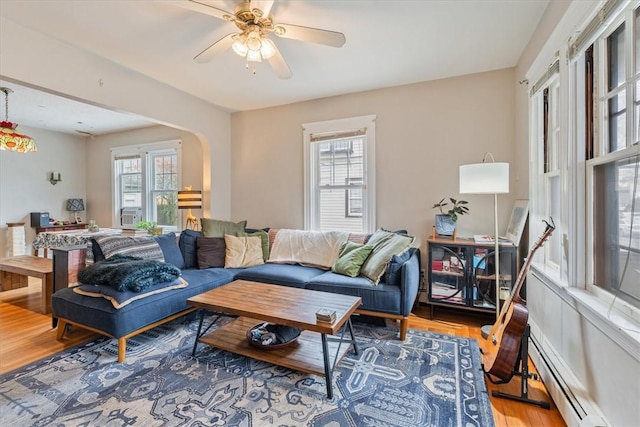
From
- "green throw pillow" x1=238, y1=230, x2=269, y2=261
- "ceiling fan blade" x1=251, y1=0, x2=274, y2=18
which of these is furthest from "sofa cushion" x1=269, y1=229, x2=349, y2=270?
"ceiling fan blade" x1=251, y1=0, x2=274, y2=18

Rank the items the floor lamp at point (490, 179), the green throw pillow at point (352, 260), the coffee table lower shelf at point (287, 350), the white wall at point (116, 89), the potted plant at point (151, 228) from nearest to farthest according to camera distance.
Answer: the coffee table lower shelf at point (287, 350) → the white wall at point (116, 89) → the floor lamp at point (490, 179) → the green throw pillow at point (352, 260) → the potted plant at point (151, 228)

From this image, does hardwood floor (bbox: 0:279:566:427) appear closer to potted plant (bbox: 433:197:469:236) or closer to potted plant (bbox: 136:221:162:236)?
potted plant (bbox: 433:197:469:236)

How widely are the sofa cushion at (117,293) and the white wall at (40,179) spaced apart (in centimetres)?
437

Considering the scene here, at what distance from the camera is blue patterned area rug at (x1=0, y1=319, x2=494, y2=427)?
1590 millimetres

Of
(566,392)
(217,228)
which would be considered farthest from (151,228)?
(566,392)

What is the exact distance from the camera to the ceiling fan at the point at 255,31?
69.7 inches

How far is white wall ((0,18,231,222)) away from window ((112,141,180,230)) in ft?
3.66

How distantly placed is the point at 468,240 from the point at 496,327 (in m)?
1.16

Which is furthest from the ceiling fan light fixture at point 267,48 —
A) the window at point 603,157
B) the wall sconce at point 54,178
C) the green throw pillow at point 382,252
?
the wall sconce at point 54,178

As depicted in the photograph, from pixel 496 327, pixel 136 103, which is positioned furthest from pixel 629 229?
pixel 136 103

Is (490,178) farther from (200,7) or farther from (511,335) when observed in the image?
(200,7)

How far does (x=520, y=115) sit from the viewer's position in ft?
9.27

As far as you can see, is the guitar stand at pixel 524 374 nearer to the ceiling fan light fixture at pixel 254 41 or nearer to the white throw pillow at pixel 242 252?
the ceiling fan light fixture at pixel 254 41

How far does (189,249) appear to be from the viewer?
345cm
